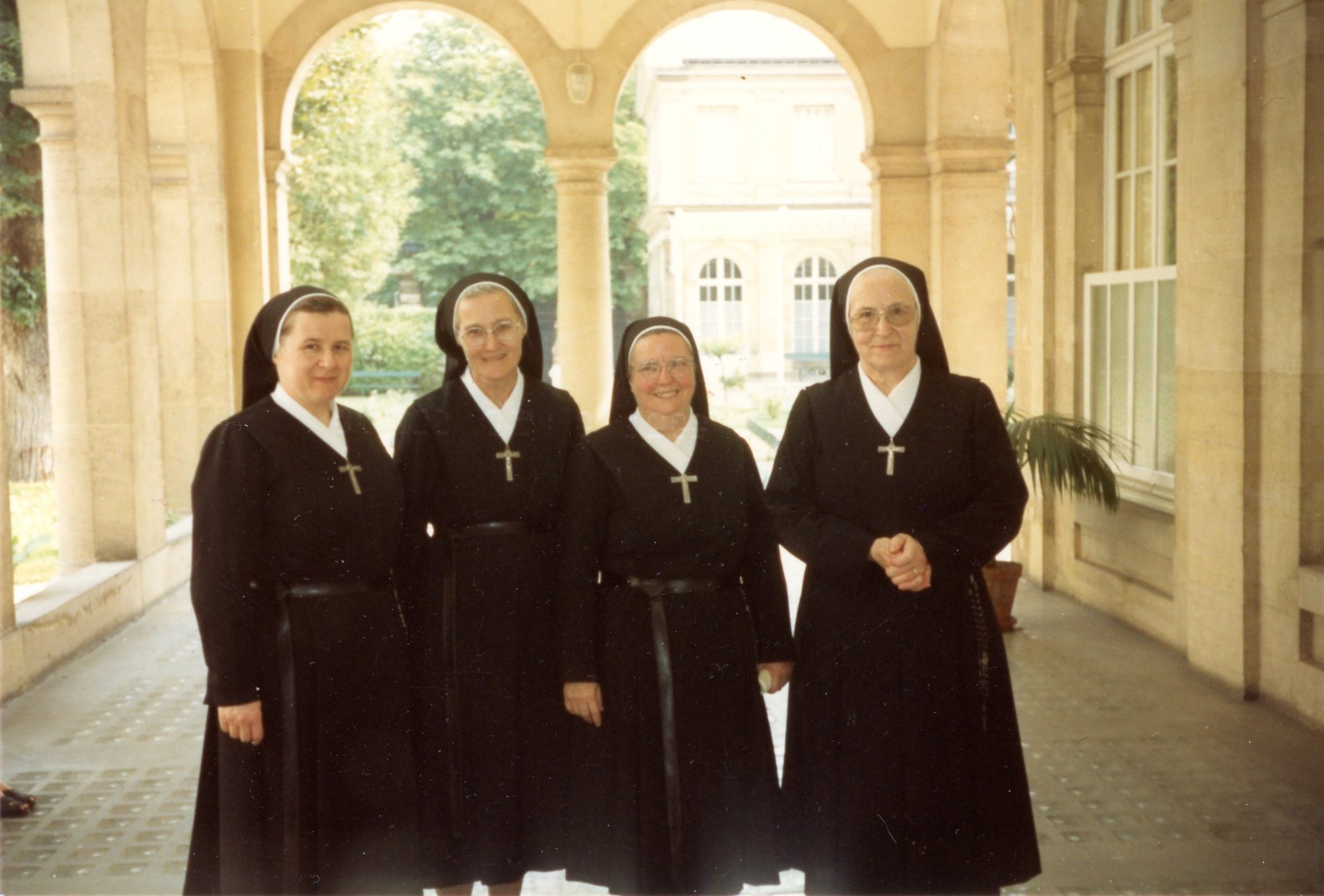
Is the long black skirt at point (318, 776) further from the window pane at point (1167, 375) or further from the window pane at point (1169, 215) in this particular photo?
the window pane at point (1169, 215)

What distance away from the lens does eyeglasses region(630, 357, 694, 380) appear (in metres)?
3.75

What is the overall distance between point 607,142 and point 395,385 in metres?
23.4

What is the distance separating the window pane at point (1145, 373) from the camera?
832 centimetres

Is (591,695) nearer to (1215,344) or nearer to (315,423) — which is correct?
(315,423)

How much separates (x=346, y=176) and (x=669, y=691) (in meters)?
26.2

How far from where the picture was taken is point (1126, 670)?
736 centimetres

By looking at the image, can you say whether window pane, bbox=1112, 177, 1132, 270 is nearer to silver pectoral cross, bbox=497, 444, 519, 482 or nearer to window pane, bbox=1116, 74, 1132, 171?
window pane, bbox=1116, 74, 1132, 171

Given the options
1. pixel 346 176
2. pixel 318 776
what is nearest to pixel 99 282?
pixel 318 776

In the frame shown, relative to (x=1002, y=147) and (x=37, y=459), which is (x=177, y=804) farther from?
(x=37, y=459)

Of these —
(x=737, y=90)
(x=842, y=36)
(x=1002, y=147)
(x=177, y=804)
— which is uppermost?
(x=737, y=90)

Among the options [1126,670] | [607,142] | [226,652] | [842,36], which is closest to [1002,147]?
[842,36]

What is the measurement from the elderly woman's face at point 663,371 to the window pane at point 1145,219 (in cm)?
537

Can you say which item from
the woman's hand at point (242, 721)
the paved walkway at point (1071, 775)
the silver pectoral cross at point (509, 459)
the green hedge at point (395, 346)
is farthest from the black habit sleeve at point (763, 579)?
the green hedge at point (395, 346)

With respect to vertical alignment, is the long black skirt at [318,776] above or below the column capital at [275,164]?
below
